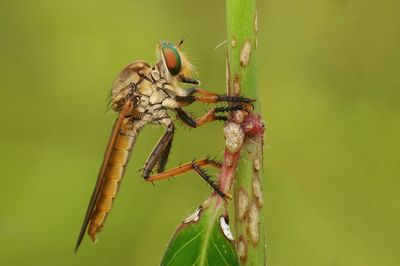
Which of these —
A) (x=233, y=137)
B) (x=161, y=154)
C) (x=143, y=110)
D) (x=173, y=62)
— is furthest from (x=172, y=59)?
(x=233, y=137)

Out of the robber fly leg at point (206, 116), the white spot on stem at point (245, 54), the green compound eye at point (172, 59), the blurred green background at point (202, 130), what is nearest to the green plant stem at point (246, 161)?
the white spot on stem at point (245, 54)

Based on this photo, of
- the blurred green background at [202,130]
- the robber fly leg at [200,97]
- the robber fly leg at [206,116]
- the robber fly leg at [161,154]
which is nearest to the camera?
the robber fly leg at [206,116]

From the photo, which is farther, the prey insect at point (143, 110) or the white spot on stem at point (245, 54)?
the prey insect at point (143, 110)

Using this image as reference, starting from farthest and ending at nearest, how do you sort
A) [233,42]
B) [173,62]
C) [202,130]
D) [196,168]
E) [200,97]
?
[202,130] < [173,62] < [200,97] < [196,168] < [233,42]

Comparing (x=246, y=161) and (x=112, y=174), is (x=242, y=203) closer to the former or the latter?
(x=246, y=161)

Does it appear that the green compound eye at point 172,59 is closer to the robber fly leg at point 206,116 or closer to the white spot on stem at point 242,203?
the robber fly leg at point 206,116

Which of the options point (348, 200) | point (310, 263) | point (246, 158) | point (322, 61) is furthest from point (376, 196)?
point (246, 158)

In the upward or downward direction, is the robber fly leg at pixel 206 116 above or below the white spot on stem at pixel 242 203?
above
